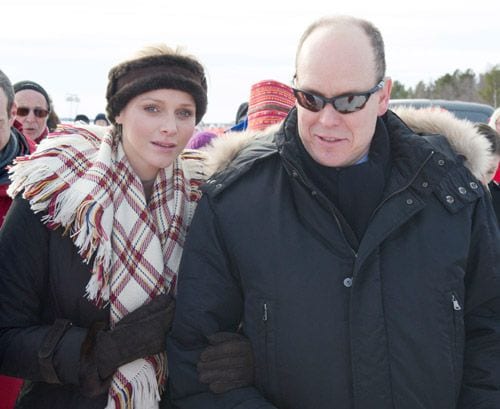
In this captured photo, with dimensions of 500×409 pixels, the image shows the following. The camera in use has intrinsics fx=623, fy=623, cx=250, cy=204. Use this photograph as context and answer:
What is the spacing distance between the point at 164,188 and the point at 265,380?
88 cm

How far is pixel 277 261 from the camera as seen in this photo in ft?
6.63

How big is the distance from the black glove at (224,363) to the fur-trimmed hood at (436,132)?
62 cm

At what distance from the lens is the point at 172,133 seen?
237 centimetres

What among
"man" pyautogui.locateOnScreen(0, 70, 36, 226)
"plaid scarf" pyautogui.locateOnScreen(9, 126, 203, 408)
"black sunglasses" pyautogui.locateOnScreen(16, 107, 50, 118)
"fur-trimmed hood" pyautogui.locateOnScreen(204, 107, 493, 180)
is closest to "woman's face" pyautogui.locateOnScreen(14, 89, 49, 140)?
"black sunglasses" pyautogui.locateOnScreen(16, 107, 50, 118)

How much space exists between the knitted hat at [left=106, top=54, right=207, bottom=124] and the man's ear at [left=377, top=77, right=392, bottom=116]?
0.71 m

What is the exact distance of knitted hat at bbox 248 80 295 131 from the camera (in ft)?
12.3

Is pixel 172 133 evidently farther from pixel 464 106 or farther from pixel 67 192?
pixel 464 106

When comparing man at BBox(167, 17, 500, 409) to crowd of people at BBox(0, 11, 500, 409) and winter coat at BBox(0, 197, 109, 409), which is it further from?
winter coat at BBox(0, 197, 109, 409)

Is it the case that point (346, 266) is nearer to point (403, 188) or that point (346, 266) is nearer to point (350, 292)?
point (350, 292)

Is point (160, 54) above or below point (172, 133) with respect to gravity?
above

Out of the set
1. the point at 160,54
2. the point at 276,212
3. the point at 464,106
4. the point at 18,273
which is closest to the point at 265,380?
the point at 276,212

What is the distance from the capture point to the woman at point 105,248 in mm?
2168

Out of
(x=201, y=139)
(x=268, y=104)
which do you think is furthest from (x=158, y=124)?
(x=201, y=139)

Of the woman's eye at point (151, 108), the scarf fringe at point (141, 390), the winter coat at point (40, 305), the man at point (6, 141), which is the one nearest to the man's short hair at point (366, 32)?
the woman's eye at point (151, 108)
